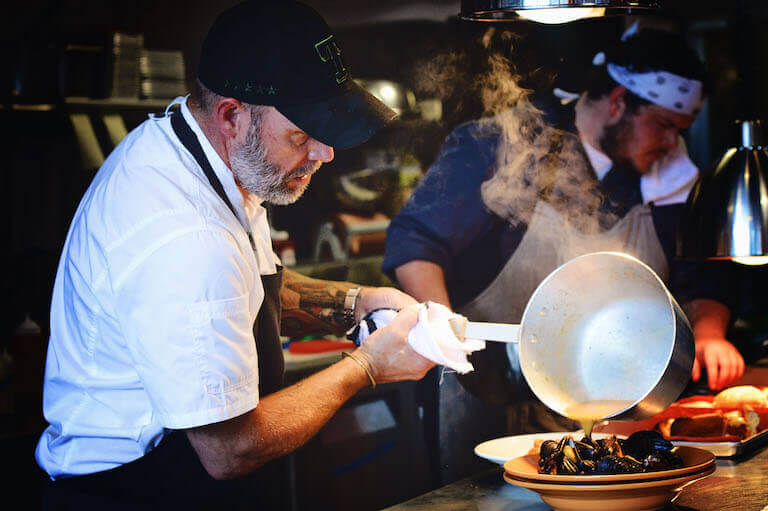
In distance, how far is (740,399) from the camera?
2584 mm

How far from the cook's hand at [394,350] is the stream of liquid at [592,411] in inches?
15.0

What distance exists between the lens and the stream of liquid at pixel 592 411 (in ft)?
6.45

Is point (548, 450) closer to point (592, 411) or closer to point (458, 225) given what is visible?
point (592, 411)

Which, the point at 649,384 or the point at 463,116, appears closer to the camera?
the point at 649,384

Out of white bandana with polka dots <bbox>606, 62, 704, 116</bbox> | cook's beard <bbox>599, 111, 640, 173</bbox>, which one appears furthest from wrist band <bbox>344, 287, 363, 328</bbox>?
white bandana with polka dots <bbox>606, 62, 704, 116</bbox>

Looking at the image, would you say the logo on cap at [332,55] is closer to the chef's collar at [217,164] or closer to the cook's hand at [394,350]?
the chef's collar at [217,164]

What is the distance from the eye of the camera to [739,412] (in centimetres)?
246

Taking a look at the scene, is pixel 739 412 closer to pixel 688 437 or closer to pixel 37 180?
pixel 688 437

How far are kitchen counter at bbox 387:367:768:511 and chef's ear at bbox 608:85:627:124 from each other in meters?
1.58

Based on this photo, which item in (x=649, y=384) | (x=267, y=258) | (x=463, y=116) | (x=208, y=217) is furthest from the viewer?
(x=463, y=116)

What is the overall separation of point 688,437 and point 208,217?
1430 mm

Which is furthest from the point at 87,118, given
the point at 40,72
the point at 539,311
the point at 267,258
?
the point at 539,311

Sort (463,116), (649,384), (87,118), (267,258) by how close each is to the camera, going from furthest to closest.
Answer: (463,116) < (87,118) < (267,258) < (649,384)

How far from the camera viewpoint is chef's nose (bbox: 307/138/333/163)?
6.74 ft
